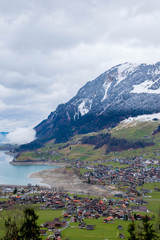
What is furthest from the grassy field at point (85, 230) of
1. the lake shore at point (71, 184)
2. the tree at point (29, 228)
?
the lake shore at point (71, 184)

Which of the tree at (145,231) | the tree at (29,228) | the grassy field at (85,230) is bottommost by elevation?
the grassy field at (85,230)

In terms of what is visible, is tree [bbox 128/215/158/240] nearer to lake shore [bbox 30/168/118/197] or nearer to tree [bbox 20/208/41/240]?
tree [bbox 20/208/41/240]

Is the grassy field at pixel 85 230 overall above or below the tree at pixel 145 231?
below

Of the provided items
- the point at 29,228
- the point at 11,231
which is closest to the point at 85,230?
the point at 11,231

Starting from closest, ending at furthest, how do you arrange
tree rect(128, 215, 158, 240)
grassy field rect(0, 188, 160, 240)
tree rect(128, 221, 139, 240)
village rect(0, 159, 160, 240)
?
tree rect(128, 215, 158, 240)
tree rect(128, 221, 139, 240)
grassy field rect(0, 188, 160, 240)
village rect(0, 159, 160, 240)

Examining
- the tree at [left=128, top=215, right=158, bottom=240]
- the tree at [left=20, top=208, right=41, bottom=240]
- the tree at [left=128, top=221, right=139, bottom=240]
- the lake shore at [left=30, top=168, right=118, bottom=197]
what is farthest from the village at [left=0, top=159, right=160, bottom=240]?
the tree at [left=20, top=208, right=41, bottom=240]

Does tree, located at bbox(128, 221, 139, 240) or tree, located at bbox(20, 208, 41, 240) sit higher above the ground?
tree, located at bbox(20, 208, 41, 240)

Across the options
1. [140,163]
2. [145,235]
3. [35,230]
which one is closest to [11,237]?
[35,230]

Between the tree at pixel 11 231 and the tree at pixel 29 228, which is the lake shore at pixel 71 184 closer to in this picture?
the tree at pixel 11 231

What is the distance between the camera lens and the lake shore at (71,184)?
119 meters

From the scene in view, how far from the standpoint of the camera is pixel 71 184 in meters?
140

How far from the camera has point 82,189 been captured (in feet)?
414

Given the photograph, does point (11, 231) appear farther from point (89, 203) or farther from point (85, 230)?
point (89, 203)

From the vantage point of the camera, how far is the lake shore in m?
119
